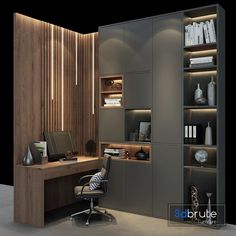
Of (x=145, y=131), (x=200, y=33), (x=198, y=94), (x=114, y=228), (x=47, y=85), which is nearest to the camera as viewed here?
(x=114, y=228)

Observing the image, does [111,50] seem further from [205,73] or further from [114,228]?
[114,228]

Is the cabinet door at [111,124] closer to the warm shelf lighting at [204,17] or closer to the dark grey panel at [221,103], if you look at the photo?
the dark grey panel at [221,103]

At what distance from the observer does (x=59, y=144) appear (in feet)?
18.7

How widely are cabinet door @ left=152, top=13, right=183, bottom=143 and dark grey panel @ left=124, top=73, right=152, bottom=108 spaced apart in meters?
0.11

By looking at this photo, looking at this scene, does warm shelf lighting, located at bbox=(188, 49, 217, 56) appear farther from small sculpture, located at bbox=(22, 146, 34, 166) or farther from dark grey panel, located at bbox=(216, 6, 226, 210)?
small sculpture, located at bbox=(22, 146, 34, 166)

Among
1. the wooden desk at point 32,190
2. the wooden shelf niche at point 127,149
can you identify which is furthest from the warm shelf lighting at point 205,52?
the wooden desk at point 32,190

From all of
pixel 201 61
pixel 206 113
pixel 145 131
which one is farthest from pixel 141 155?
pixel 201 61

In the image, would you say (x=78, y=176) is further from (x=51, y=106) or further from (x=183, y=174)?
(x=183, y=174)

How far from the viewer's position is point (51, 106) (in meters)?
5.75

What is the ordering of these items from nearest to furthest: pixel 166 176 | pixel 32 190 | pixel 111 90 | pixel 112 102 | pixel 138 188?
1. pixel 32 190
2. pixel 166 176
3. pixel 138 188
4. pixel 112 102
5. pixel 111 90

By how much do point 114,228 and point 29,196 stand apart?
4.48 feet

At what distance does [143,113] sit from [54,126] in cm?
164

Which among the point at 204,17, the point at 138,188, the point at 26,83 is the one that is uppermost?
the point at 204,17
